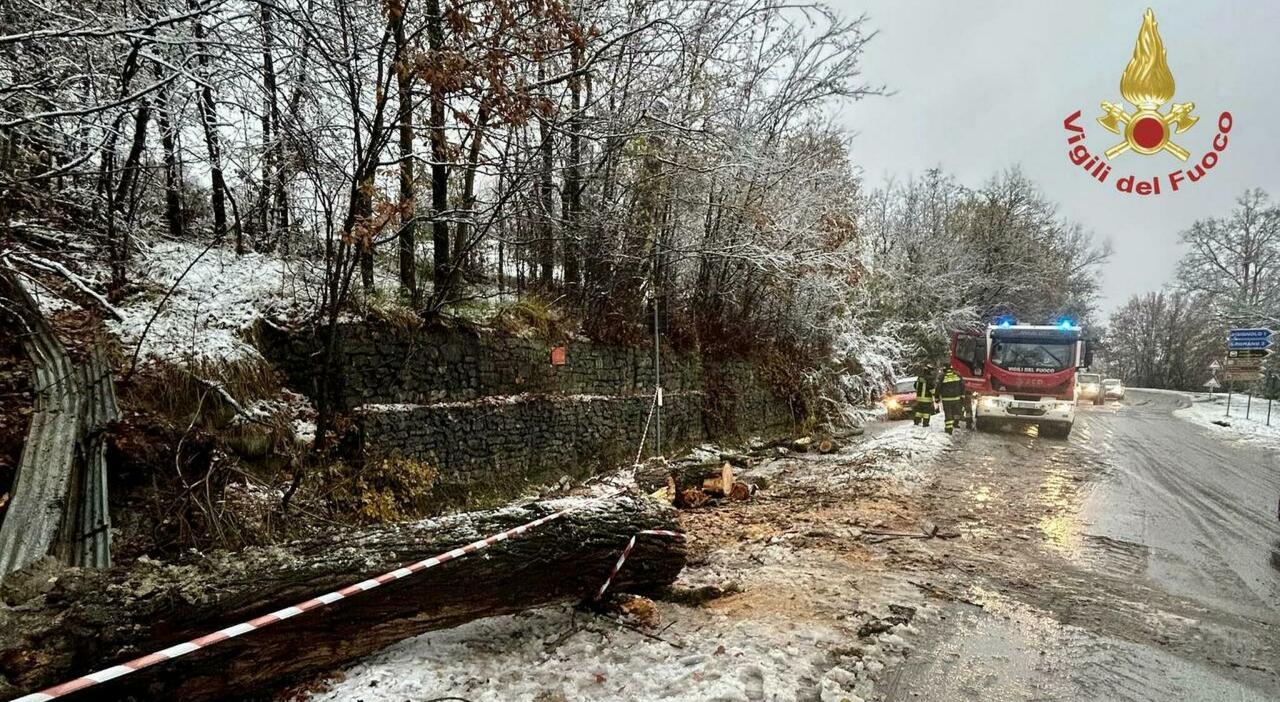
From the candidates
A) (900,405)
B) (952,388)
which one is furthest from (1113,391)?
(952,388)

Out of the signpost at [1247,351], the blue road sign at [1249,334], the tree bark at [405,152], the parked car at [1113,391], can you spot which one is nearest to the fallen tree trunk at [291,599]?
the tree bark at [405,152]

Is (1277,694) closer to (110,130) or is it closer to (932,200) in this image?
(110,130)

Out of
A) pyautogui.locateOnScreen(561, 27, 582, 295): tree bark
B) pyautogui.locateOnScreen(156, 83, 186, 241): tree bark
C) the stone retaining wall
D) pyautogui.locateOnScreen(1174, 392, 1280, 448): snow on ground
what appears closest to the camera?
the stone retaining wall

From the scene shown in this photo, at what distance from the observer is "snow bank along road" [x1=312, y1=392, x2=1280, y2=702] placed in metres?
3.50

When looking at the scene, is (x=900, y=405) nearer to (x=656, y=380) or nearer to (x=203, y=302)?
(x=656, y=380)

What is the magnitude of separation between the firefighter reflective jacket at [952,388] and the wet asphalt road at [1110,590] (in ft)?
11.5

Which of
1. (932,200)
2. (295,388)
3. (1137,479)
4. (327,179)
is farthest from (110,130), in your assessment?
(932,200)

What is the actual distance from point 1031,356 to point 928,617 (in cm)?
1126

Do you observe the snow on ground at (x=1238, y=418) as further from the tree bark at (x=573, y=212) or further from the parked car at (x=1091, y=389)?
the tree bark at (x=573, y=212)

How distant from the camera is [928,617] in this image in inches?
174

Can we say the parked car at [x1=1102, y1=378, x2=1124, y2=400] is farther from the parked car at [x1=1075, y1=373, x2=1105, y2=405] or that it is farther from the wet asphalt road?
the wet asphalt road

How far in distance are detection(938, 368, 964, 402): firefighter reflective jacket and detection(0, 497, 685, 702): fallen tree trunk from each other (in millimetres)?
10739

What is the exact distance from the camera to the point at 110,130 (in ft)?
18.7

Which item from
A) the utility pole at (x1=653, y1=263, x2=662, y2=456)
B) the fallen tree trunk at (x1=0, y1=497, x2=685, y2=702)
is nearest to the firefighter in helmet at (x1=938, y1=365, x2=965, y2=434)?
the utility pole at (x1=653, y1=263, x2=662, y2=456)
